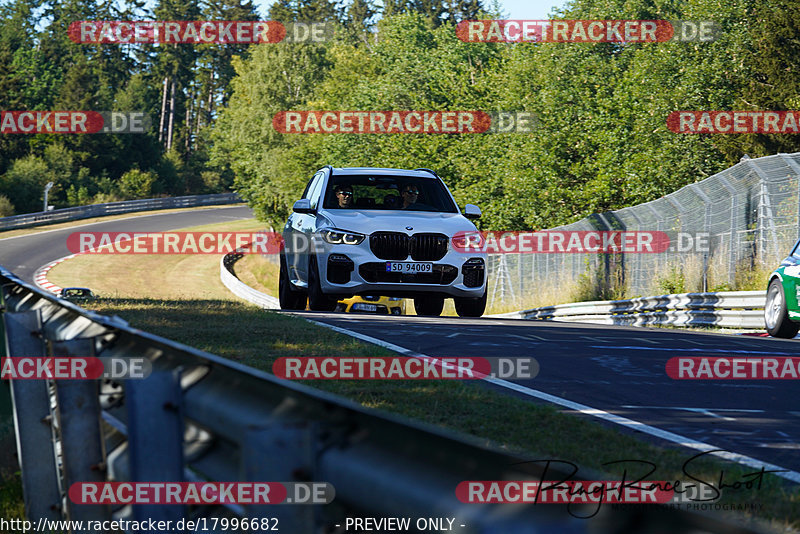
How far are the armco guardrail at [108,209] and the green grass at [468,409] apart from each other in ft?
188

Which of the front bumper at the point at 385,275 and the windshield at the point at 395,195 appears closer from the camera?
the front bumper at the point at 385,275

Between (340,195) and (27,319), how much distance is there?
969 centimetres

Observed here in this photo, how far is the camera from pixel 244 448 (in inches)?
90.7

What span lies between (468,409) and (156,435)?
11.7 feet

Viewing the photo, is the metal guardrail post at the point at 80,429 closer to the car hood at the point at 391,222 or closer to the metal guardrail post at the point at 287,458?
the metal guardrail post at the point at 287,458

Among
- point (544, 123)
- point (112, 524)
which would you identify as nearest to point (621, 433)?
point (112, 524)

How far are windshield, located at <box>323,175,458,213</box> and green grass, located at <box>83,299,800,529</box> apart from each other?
13.1 ft

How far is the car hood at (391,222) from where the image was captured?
13.5 metres

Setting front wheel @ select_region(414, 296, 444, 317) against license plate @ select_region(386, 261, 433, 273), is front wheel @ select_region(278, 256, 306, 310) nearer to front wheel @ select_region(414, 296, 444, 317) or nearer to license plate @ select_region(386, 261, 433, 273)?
front wheel @ select_region(414, 296, 444, 317)

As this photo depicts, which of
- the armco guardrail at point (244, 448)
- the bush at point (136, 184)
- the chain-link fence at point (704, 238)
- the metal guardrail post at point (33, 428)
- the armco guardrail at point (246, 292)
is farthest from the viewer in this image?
the bush at point (136, 184)

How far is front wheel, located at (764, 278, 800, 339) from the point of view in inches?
545

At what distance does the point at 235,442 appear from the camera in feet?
8.75

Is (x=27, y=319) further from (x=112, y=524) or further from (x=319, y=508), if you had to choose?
(x=319, y=508)

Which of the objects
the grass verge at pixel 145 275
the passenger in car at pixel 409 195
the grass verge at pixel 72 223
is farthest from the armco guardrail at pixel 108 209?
the passenger in car at pixel 409 195
